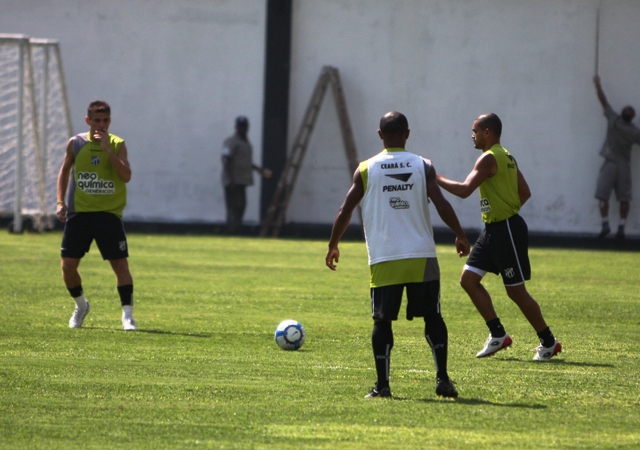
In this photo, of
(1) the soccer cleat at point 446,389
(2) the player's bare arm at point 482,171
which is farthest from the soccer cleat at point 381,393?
(2) the player's bare arm at point 482,171

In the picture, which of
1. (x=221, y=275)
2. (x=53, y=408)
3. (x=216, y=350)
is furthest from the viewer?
(x=221, y=275)

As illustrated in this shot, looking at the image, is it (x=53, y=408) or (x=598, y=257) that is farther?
(x=598, y=257)

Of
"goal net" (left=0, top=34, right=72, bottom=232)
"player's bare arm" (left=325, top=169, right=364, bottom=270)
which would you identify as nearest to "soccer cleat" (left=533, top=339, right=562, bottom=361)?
"player's bare arm" (left=325, top=169, right=364, bottom=270)

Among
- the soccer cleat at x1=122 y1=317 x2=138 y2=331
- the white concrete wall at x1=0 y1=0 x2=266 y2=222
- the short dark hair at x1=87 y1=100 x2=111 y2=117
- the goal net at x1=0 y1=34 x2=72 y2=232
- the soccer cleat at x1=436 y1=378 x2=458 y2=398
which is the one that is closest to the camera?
the soccer cleat at x1=436 y1=378 x2=458 y2=398

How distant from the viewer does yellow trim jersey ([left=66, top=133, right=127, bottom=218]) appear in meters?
10.7

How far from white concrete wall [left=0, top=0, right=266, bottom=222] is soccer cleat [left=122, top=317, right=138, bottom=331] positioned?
53.1ft

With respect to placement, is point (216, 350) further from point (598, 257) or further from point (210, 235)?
point (210, 235)

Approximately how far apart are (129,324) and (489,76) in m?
16.9

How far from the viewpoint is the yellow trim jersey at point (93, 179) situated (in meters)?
10.7

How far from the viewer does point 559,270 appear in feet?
58.4

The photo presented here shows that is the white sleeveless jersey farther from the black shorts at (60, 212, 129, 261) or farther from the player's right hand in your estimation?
the player's right hand

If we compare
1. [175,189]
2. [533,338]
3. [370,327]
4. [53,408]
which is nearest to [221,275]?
[370,327]

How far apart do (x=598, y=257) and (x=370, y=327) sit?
35.0ft

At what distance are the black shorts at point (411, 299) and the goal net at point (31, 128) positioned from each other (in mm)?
17382
